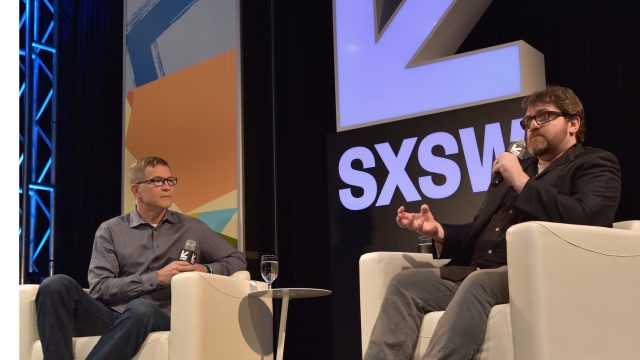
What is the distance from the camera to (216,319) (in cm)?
287

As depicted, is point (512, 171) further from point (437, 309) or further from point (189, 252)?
point (189, 252)

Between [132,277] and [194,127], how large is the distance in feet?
7.38

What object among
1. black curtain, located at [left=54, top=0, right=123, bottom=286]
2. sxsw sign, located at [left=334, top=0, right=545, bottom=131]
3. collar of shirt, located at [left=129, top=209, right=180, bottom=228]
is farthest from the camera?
black curtain, located at [left=54, top=0, right=123, bottom=286]

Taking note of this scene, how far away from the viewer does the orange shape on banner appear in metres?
4.91

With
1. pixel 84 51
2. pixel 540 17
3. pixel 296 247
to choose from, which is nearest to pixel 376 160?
pixel 296 247

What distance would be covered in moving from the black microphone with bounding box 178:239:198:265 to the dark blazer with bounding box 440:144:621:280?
121 cm

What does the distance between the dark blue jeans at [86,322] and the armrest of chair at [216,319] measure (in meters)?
0.13

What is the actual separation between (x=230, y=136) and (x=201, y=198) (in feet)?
1.61

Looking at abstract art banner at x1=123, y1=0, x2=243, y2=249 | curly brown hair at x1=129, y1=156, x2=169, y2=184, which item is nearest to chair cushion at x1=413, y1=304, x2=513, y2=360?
curly brown hair at x1=129, y1=156, x2=169, y2=184

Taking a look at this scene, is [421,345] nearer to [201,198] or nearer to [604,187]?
[604,187]

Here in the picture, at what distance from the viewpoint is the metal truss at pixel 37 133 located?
5.39 m

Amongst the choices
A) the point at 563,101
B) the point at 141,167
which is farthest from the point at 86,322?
the point at 563,101

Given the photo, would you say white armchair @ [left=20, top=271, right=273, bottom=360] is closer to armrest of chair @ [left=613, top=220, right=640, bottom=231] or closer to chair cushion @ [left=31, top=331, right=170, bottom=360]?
chair cushion @ [left=31, top=331, right=170, bottom=360]

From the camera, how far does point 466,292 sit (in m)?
2.15
